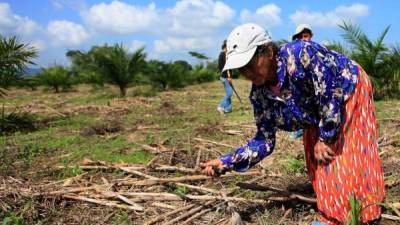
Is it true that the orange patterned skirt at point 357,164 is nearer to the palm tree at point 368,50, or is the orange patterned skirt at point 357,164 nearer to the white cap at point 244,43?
the white cap at point 244,43

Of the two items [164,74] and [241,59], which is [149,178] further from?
[164,74]

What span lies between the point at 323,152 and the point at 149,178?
215 centimetres

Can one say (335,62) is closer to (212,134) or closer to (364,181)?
(364,181)

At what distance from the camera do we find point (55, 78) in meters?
19.3

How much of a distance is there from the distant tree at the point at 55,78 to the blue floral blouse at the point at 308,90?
17.5 m

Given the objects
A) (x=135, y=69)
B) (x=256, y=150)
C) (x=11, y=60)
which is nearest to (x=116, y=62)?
(x=135, y=69)

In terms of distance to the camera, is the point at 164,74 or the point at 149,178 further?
the point at 164,74

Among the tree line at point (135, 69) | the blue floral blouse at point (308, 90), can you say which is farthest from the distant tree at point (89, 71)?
the blue floral blouse at point (308, 90)

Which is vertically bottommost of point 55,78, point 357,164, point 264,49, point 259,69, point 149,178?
point 149,178

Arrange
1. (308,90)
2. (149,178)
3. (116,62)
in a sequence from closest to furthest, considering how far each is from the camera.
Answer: (308,90)
(149,178)
(116,62)

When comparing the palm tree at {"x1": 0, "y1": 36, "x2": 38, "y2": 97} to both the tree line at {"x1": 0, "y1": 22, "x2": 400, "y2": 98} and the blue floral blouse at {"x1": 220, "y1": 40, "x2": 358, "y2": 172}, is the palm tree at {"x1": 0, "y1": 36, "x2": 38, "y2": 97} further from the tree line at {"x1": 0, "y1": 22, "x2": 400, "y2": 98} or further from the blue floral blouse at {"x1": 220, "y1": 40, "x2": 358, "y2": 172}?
the blue floral blouse at {"x1": 220, "y1": 40, "x2": 358, "y2": 172}

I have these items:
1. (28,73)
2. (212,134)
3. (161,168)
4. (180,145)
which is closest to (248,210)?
(161,168)

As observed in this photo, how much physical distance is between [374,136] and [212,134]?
4521mm

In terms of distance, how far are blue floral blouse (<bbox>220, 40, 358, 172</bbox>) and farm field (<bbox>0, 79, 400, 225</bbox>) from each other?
2.60ft
